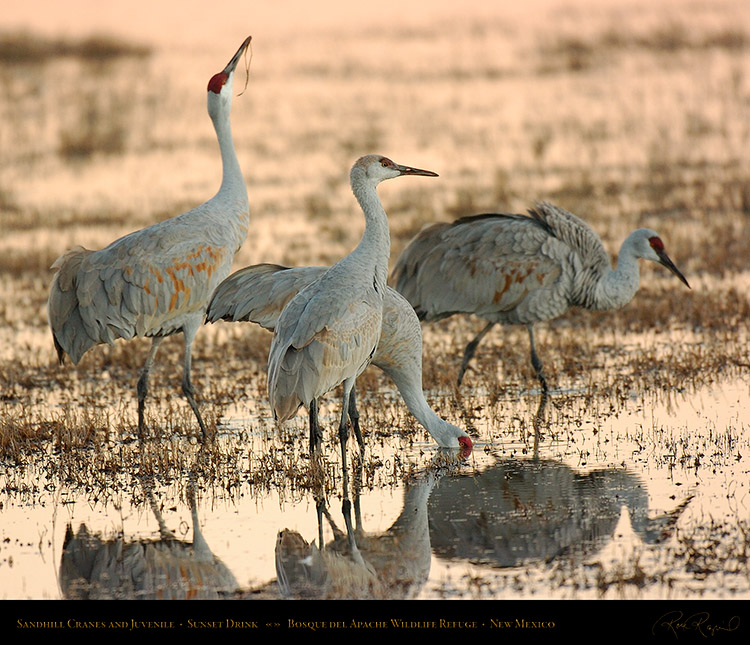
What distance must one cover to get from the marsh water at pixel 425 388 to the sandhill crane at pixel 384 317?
0.21 m

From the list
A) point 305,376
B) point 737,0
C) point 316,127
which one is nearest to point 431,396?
point 305,376

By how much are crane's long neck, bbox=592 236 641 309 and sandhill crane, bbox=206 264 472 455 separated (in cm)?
201

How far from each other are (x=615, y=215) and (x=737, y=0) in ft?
50.8

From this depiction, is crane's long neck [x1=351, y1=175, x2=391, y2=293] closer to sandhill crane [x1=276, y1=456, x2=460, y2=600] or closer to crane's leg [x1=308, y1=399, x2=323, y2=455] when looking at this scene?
crane's leg [x1=308, y1=399, x2=323, y2=455]

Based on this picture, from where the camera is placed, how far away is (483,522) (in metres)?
5.66

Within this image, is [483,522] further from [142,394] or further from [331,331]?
[142,394]

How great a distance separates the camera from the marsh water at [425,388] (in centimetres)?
529

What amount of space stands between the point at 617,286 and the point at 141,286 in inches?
126

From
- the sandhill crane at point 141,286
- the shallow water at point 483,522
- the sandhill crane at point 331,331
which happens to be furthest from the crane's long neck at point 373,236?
the sandhill crane at point 141,286

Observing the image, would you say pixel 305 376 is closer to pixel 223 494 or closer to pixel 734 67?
pixel 223 494
